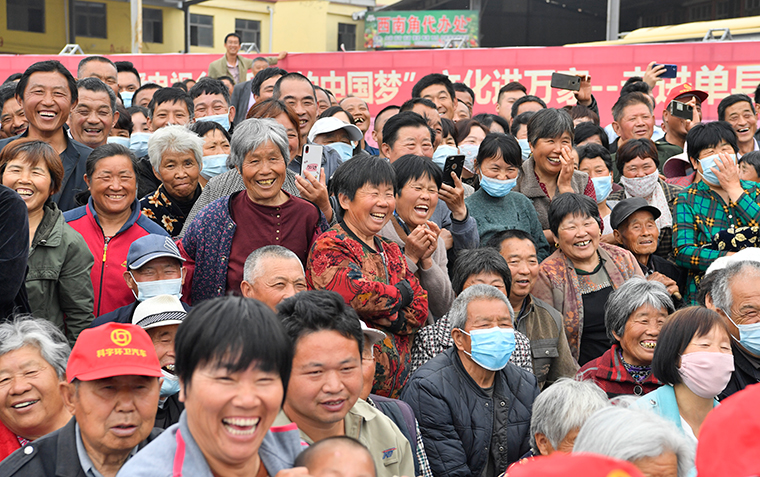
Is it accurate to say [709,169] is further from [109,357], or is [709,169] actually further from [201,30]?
[201,30]

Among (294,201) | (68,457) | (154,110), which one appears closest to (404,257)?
(294,201)

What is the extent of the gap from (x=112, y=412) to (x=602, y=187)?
14.2 feet

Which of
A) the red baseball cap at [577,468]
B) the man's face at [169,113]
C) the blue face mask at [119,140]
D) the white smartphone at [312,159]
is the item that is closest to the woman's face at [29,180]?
the white smartphone at [312,159]

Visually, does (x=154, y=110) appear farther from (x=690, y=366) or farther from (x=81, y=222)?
(x=690, y=366)

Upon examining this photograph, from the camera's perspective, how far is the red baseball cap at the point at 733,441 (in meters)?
1.46

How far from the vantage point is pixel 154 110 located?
6461 mm

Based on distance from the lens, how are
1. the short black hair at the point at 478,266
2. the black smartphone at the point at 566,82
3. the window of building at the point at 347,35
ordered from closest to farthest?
the short black hair at the point at 478,266 < the black smartphone at the point at 566,82 < the window of building at the point at 347,35

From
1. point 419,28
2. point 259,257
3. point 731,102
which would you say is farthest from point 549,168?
point 419,28

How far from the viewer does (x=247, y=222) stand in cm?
398

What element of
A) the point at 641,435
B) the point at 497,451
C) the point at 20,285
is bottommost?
the point at 497,451

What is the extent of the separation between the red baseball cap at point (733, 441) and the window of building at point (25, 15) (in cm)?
2561

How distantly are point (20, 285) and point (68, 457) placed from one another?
107cm

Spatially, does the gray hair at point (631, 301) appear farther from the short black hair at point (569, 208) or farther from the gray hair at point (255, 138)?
the gray hair at point (255, 138)

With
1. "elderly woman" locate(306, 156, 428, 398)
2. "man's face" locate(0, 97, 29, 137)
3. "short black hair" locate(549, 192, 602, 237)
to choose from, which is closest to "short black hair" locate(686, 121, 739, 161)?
"short black hair" locate(549, 192, 602, 237)
